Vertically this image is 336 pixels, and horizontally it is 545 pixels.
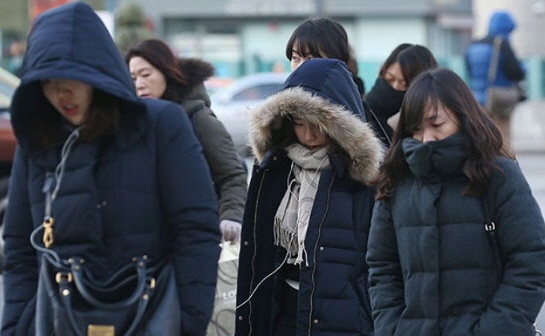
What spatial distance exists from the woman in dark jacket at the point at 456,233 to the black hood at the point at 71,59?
3.16 feet

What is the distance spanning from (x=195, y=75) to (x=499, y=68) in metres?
7.01

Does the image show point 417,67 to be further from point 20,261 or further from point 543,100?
point 543,100

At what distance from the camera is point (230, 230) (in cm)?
616

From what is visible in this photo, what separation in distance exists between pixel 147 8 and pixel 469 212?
35379mm

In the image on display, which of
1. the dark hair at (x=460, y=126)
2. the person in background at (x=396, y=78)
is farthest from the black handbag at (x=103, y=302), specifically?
the person in background at (x=396, y=78)

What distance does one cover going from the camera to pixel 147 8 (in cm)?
3866

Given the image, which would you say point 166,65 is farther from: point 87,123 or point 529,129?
point 529,129

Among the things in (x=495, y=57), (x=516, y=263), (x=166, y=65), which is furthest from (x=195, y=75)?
(x=495, y=57)

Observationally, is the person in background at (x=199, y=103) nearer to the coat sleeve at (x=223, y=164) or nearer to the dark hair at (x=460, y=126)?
the coat sleeve at (x=223, y=164)

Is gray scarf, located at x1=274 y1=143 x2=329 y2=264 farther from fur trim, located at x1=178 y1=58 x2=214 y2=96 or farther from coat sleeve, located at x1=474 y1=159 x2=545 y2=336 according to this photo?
fur trim, located at x1=178 y1=58 x2=214 y2=96

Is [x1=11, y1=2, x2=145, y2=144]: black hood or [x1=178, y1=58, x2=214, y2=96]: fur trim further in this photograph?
[x1=178, y1=58, x2=214, y2=96]: fur trim

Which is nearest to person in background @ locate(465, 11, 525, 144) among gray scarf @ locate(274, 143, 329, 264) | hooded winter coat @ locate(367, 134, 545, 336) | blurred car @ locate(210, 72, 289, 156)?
gray scarf @ locate(274, 143, 329, 264)

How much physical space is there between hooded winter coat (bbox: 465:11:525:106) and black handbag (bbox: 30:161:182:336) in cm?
932

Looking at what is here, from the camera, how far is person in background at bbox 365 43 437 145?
664 cm
